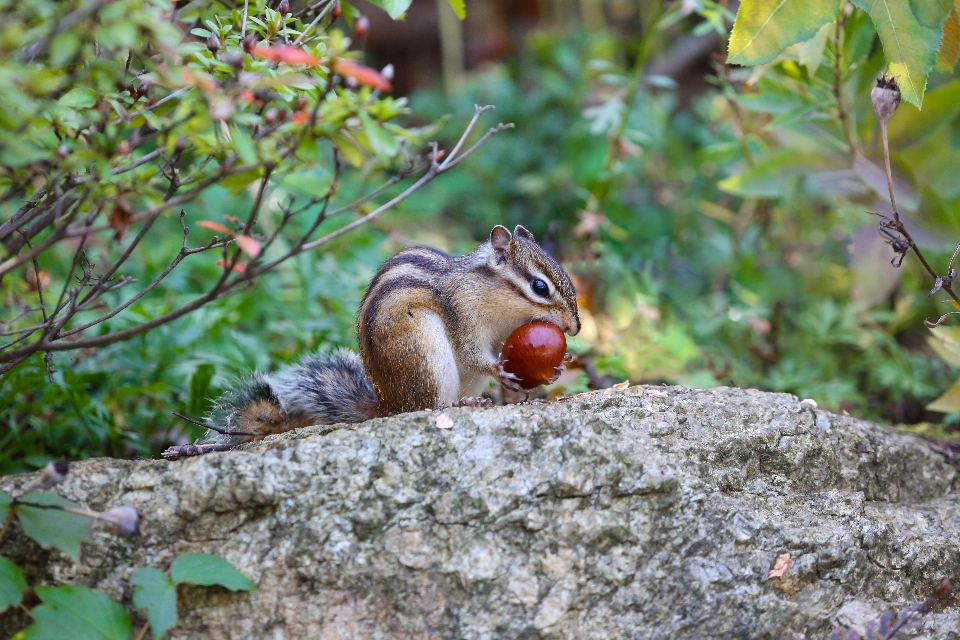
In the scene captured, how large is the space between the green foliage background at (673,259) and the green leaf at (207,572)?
123 cm

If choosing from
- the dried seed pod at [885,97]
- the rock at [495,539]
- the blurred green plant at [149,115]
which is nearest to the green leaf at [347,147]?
the blurred green plant at [149,115]

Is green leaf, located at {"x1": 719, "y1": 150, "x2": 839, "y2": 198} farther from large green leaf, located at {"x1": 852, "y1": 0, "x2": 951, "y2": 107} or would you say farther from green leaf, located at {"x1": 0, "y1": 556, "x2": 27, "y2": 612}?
green leaf, located at {"x1": 0, "y1": 556, "x2": 27, "y2": 612}

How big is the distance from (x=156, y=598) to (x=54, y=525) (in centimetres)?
25

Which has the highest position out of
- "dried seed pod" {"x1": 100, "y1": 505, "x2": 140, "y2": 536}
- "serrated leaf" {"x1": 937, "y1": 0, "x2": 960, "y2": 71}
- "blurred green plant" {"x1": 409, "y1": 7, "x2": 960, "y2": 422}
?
"serrated leaf" {"x1": 937, "y1": 0, "x2": 960, "y2": 71}

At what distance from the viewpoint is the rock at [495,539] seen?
187 cm

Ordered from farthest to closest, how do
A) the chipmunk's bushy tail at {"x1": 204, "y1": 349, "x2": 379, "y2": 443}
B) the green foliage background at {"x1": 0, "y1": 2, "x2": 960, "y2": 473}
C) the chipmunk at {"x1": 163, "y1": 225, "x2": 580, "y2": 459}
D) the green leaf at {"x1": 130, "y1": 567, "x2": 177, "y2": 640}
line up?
the green foliage background at {"x1": 0, "y1": 2, "x2": 960, "y2": 473} < the chipmunk's bushy tail at {"x1": 204, "y1": 349, "x2": 379, "y2": 443} < the chipmunk at {"x1": 163, "y1": 225, "x2": 580, "y2": 459} < the green leaf at {"x1": 130, "y1": 567, "x2": 177, "y2": 640}

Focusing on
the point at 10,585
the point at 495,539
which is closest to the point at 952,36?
the point at 495,539

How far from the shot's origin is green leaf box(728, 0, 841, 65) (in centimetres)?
228

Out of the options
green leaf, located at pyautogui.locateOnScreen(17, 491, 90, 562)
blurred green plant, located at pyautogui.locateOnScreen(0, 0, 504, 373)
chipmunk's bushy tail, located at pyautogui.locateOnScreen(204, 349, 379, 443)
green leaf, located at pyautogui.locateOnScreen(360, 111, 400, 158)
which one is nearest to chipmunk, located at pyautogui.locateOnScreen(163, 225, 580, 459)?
chipmunk's bushy tail, located at pyautogui.locateOnScreen(204, 349, 379, 443)

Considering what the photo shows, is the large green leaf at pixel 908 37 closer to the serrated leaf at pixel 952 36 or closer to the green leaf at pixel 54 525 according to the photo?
the serrated leaf at pixel 952 36

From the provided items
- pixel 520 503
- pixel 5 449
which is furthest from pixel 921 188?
pixel 5 449

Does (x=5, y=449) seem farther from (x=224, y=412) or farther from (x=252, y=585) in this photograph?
(x=252, y=585)

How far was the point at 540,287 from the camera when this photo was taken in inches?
109

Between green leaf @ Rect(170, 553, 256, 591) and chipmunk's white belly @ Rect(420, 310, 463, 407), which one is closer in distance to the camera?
green leaf @ Rect(170, 553, 256, 591)
